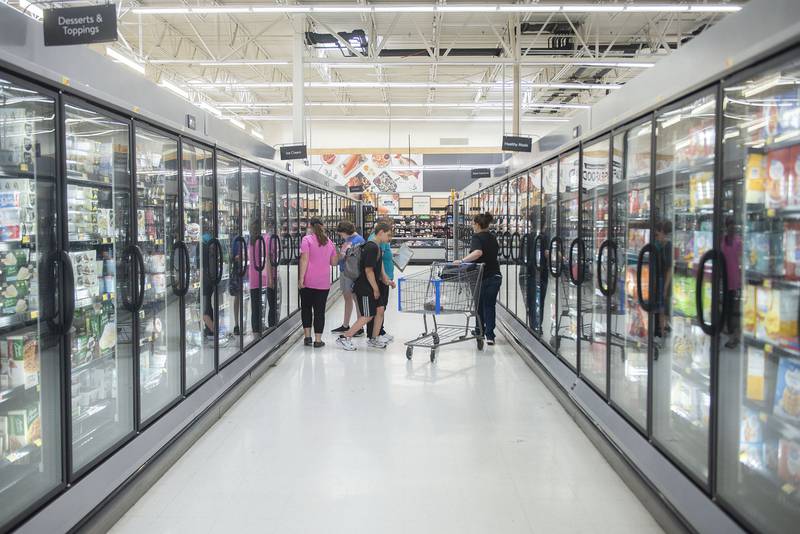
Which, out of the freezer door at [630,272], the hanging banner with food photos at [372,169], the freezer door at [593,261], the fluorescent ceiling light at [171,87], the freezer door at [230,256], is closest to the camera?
the freezer door at [630,272]

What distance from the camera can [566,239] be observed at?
556 cm

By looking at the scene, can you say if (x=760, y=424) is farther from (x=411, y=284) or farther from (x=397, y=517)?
(x=411, y=284)

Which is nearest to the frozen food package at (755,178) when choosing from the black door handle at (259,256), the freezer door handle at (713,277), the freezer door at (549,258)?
the freezer door handle at (713,277)

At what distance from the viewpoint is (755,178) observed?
2.44m

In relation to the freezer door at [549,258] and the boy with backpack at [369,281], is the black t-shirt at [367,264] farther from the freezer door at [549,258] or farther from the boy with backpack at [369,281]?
the freezer door at [549,258]

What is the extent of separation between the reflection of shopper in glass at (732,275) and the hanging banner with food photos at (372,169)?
19944mm

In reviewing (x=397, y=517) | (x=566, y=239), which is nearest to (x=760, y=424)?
(x=397, y=517)

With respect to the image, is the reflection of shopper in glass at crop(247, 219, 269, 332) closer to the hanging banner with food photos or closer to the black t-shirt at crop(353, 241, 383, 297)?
the black t-shirt at crop(353, 241, 383, 297)

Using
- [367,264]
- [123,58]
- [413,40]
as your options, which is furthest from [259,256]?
[413,40]

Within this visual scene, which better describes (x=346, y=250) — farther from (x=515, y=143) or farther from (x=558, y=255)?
(x=515, y=143)

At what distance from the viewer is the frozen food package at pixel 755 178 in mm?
2414

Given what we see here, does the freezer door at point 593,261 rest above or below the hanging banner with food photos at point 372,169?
below

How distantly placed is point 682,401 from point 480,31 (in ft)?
41.3

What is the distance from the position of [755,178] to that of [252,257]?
4.73m
